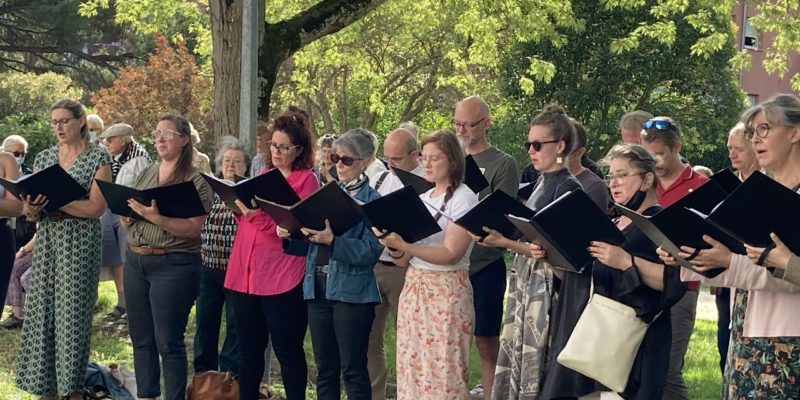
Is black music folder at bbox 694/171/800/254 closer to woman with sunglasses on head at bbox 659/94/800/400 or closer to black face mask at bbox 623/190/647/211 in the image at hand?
woman with sunglasses on head at bbox 659/94/800/400

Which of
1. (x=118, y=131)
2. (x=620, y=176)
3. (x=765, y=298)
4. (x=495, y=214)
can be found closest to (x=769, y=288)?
(x=765, y=298)

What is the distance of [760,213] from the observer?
438 cm

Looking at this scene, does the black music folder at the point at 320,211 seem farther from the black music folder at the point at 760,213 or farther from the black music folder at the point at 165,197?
the black music folder at the point at 760,213

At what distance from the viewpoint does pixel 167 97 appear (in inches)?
1104

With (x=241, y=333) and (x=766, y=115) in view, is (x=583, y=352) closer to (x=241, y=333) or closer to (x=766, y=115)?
(x=766, y=115)

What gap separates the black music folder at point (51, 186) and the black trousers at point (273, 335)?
52.0 inches

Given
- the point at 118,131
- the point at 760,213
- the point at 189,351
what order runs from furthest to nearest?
the point at 189,351 → the point at 118,131 → the point at 760,213

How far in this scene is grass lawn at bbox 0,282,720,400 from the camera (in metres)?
8.67

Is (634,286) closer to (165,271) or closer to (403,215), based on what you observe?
(403,215)

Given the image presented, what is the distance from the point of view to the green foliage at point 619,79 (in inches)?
969

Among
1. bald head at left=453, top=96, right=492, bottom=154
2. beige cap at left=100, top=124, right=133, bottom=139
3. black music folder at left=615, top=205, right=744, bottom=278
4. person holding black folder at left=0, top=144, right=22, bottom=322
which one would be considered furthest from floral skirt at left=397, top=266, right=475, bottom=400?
beige cap at left=100, top=124, right=133, bottom=139

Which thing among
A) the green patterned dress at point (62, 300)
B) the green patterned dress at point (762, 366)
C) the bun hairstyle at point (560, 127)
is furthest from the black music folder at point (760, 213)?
the green patterned dress at point (62, 300)

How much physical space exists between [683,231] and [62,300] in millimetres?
4612

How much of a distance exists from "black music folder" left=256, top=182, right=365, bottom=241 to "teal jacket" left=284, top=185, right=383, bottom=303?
13 cm
